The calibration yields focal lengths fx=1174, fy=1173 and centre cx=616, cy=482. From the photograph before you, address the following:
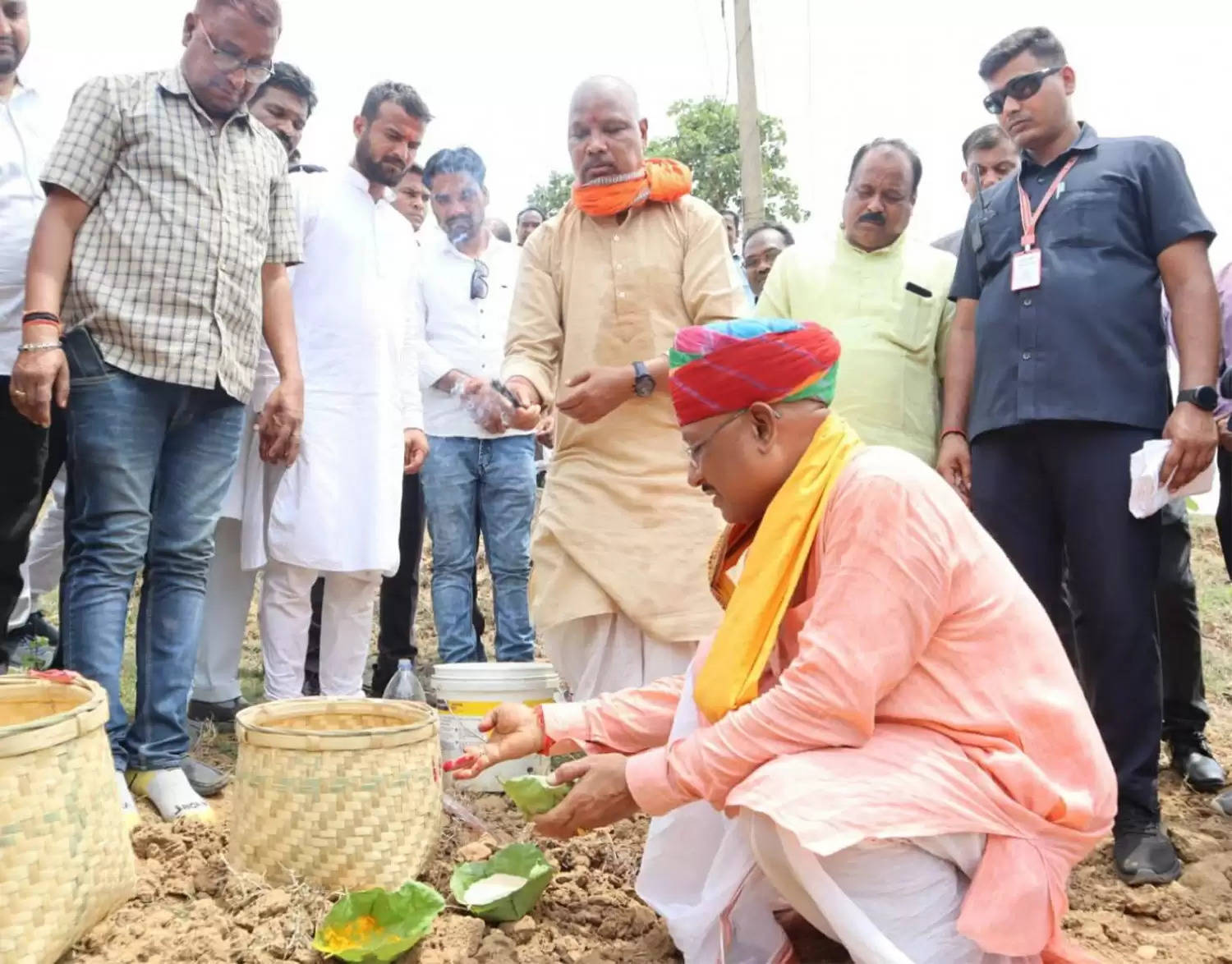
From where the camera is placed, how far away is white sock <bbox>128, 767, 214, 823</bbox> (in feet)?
9.41

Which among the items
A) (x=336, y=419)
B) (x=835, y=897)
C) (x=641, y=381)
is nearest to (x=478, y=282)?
(x=336, y=419)

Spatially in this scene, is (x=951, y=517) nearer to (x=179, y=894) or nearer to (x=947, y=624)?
(x=947, y=624)

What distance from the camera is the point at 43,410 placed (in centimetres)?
281

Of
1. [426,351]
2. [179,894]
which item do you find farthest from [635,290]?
[179,894]

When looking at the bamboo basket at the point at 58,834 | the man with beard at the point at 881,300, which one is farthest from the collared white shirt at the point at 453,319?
the bamboo basket at the point at 58,834

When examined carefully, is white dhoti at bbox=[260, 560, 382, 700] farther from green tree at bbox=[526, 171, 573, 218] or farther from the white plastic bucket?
green tree at bbox=[526, 171, 573, 218]

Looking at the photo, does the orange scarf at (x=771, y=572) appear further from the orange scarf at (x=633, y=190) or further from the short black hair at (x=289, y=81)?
the short black hair at (x=289, y=81)

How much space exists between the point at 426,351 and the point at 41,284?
7.01ft

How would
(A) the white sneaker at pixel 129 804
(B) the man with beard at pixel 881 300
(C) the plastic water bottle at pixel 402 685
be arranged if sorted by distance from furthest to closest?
(C) the plastic water bottle at pixel 402 685 < (B) the man with beard at pixel 881 300 < (A) the white sneaker at pixel 129 804

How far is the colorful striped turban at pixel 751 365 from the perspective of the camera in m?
2.09

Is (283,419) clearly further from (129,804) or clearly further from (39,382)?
(129,804)

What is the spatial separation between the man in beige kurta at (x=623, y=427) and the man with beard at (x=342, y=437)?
2.13 ft

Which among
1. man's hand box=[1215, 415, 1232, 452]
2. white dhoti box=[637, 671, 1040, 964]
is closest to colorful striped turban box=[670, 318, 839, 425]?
white dhoti box=[637, 671, 1040, 964]

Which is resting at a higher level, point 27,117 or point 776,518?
point 27,117
